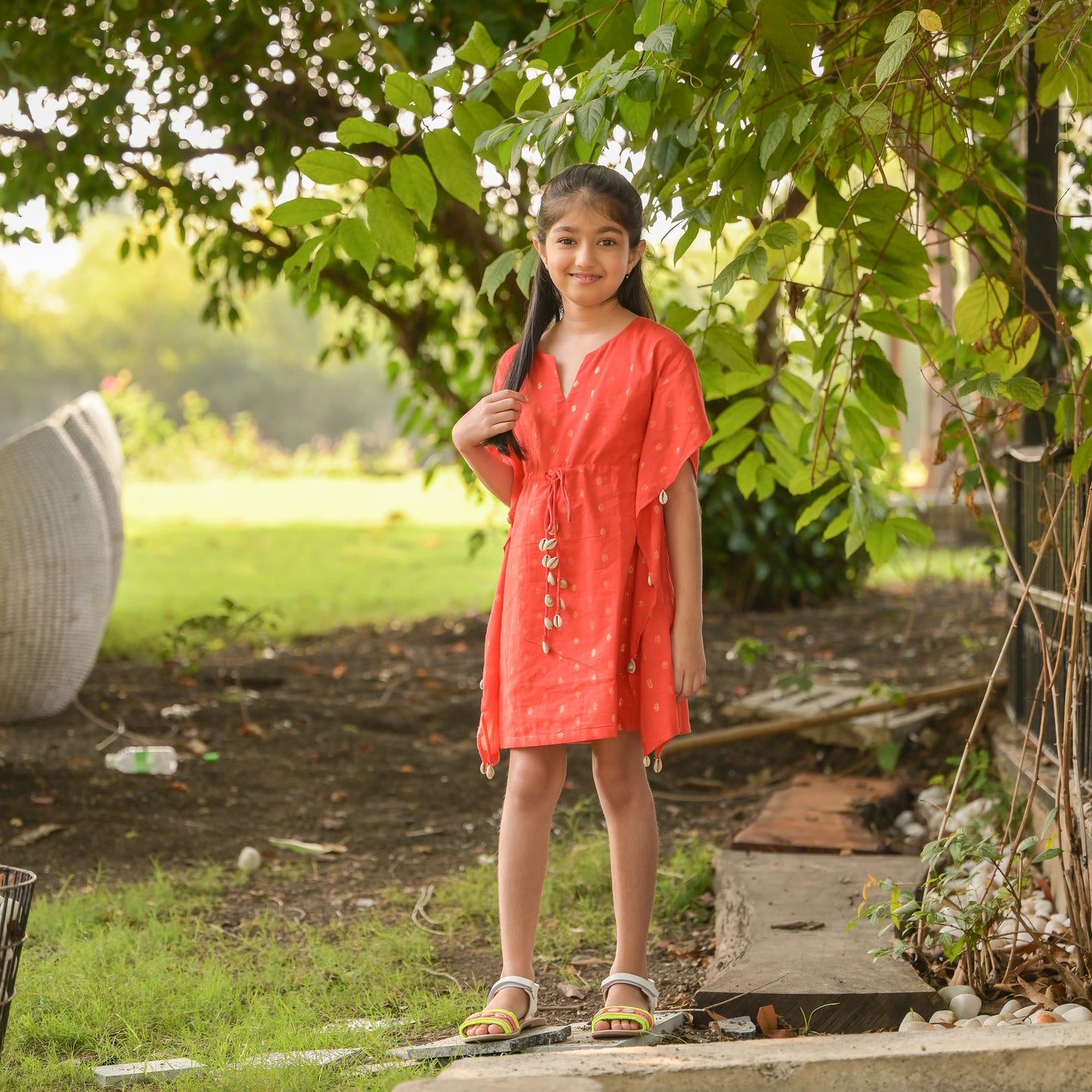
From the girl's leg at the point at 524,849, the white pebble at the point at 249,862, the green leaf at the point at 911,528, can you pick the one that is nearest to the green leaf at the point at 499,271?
the girl's leg at the point at 524,849

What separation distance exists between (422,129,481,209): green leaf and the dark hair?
0.16 m

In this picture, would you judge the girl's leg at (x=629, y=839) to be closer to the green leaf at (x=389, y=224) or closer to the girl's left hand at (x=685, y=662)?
the girl's left hand at (x=685, y=662)

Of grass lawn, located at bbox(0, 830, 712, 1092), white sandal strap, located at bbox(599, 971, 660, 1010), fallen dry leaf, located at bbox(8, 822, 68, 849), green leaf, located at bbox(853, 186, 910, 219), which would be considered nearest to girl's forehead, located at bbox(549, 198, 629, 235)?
green leaf, located at bbox(853, 186, 910, 219)

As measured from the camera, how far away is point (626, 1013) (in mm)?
2133

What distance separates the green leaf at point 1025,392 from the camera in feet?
7.07

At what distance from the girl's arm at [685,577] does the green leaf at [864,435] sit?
0.73m

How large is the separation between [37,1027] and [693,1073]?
4.26 feet

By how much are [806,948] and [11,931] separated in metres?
1.49

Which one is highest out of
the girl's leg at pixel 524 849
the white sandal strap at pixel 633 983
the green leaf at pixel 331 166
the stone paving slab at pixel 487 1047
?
the green leaf at pixel 331 166

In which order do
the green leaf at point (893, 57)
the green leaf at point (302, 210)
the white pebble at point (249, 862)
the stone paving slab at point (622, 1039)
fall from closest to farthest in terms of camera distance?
the green leaf at point (893, 57) < the stone paving slab at point (622, 1039) < the green leaf at point (302, 210) < the white pebble at point (249, 862)

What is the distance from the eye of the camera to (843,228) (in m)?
2.46

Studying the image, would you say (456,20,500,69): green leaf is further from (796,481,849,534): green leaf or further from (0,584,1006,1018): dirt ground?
(0,584,1006,1018): dirt ground

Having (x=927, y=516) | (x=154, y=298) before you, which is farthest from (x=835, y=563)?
(x=154, y=298)

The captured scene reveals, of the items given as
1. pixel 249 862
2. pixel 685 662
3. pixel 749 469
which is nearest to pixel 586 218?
pixel 685 662
